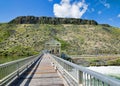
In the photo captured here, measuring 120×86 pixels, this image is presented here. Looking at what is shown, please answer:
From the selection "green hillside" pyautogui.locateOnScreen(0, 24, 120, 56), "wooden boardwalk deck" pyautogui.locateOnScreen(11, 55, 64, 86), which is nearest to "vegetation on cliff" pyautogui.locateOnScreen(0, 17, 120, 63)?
"green hillside" pyautogui.locateOnScreen(0, 24, 120, 56)

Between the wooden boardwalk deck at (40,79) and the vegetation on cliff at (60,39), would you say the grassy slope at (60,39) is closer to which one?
the vegetation on cliff at (60,39)

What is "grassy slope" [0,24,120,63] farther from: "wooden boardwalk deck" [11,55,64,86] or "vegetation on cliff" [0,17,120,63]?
"wooden boardwalk deck" [11,55,64,86]

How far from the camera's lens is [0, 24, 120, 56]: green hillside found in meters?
144

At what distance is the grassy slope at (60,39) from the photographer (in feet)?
473

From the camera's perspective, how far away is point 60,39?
161125 mm

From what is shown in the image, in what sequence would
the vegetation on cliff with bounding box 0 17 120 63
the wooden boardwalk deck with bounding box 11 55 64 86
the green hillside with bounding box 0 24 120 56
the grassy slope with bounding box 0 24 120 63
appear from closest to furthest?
the wooden boardwalk deck with bounding box 11 55 64 86
the vegetation on cliff with bounding box 0 17 120 63
the green hillside with bounding box 0 24 120 56
the grassy slope with bounding box 0 24 120 63

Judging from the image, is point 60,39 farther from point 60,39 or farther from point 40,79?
point 40,79

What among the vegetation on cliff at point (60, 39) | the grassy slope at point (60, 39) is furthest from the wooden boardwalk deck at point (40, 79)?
the grassy slope at point (60, 39)

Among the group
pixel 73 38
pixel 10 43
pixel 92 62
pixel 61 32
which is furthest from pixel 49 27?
pixel 92 62

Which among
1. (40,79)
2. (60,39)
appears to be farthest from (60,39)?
(40,79)

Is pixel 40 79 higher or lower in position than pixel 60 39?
lower

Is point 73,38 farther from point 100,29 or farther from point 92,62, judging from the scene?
point 92,62

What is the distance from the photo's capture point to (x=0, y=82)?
1118 cm

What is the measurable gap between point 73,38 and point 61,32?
14.9 m
